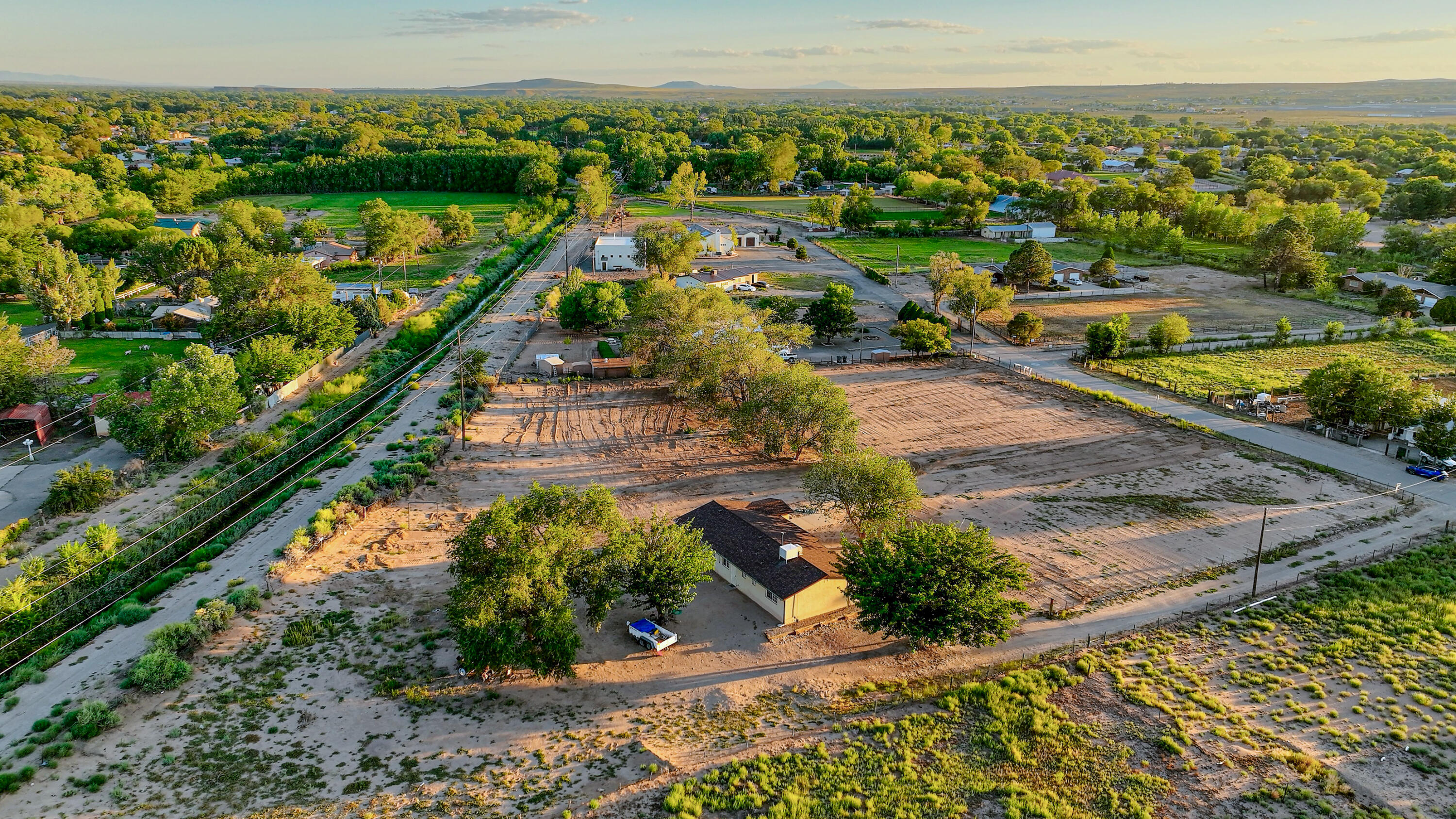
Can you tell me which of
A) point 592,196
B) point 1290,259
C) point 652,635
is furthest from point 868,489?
point 592,196

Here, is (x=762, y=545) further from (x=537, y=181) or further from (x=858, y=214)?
(x=537, y=181)

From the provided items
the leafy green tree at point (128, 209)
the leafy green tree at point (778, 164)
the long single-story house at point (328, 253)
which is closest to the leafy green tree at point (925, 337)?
the long single-story house at point (328, 253)

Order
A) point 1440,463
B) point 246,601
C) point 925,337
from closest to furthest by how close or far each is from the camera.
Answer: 1. point 246,601
2. point 1440,463
3. point 925,337

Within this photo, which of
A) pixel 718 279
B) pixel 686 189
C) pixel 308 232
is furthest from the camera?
pixel 686 189

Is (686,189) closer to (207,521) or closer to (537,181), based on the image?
(537,181)

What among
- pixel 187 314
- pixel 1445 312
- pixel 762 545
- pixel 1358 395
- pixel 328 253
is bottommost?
pixel 762 545

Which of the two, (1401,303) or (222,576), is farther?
(1401,303)

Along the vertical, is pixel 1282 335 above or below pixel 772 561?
above
